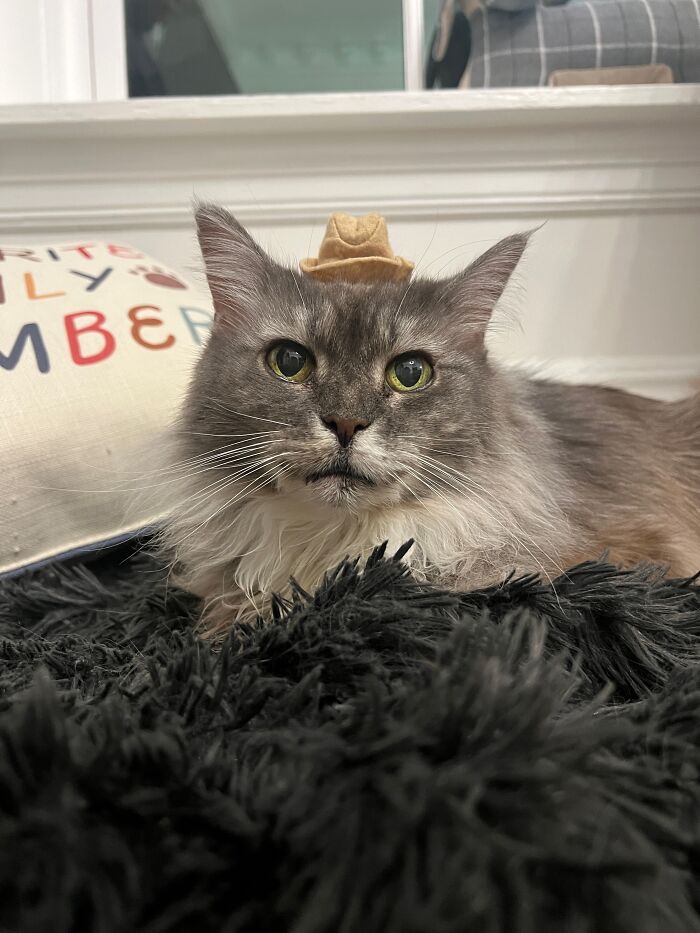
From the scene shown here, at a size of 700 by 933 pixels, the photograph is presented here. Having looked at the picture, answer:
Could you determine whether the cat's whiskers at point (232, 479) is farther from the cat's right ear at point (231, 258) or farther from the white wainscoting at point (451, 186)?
the white wainscoting at point (451, 186)

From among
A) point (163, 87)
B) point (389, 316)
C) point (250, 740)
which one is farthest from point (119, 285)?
point (250, 740)

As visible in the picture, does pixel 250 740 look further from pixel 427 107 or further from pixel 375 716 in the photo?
pixel 427 107

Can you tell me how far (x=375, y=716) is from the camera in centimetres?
46

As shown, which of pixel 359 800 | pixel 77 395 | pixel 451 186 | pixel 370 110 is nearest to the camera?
pixel 359 800

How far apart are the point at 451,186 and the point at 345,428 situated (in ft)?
4.19

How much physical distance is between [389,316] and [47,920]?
0.79 m

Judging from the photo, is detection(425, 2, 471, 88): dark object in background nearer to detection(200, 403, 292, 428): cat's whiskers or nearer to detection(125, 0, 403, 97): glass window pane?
detection(125, 0, 403, 97): glass window pane

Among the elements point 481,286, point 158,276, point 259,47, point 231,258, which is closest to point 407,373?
point 481,286

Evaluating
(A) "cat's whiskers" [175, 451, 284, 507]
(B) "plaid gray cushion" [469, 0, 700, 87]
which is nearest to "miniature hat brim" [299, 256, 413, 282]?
(A) "cat's whiskers" [175, 451, 284, 507]

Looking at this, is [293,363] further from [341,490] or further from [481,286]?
[481,286]

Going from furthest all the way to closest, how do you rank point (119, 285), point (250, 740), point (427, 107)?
1. point (427, 107)
2. point (119, 285)
3. point (250, 740)

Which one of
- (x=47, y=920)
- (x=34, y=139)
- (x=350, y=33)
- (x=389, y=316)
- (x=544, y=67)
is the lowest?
(x=47, y=920)

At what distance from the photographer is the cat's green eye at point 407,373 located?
3.15 ft

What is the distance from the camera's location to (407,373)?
0.97 m
